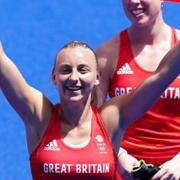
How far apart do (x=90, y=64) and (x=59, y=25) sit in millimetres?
2009

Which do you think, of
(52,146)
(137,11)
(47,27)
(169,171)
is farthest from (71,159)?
(47,27)

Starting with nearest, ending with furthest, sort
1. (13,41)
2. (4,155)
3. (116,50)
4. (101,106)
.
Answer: (101,106)
(116,50)
(4,155)
(13,41)

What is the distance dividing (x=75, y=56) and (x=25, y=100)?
185mm

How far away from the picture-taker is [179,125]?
2.21 m

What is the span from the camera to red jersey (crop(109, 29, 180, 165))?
7.09ft

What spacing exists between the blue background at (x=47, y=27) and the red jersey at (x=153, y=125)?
52.7 inches

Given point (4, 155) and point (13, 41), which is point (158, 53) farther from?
point (13, 41)

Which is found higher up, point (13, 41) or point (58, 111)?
point (58, 111)

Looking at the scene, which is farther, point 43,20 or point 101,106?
point 43,20

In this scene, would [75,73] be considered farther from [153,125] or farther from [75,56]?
[153,125]

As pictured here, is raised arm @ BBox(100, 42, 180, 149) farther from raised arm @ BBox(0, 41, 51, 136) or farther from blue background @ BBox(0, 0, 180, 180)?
blue background @ BBox(0, 0, 180, 180)

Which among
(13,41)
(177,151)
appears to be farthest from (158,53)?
(13,41)

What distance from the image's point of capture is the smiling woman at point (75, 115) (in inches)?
73.7

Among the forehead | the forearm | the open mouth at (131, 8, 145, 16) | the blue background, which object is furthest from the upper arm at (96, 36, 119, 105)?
the blue background
